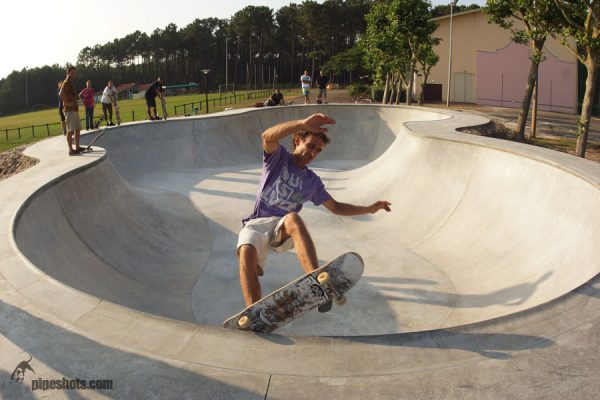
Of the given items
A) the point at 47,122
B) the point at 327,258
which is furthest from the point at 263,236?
the point at 47,122

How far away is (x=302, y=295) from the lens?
371 cm

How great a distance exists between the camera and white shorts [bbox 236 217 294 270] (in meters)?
4.29

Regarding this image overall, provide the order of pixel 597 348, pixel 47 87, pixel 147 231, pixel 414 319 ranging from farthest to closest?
pixel 47 87 → pixel 147 231 → pixel 414 319 → pixel 597 348

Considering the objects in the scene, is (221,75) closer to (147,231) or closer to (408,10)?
(408,10)

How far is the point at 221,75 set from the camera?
11075 cm

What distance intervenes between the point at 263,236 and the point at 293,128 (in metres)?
Answer: 1.06

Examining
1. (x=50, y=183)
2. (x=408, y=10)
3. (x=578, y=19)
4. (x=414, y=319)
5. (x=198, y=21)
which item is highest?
(x=198, y=21)

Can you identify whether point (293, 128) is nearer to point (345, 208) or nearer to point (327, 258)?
point (345, 208)

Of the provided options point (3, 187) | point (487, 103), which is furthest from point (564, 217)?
point (487, 103)

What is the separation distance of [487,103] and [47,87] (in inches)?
3660

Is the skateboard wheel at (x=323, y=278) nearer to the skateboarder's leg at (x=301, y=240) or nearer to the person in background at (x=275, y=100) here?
the skateboarder's leg at (x=301, y=240)

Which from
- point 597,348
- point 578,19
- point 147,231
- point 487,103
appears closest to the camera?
point 597,348

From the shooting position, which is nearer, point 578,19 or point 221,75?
point 578,19

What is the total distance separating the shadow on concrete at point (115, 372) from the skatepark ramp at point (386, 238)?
187 centimetres
